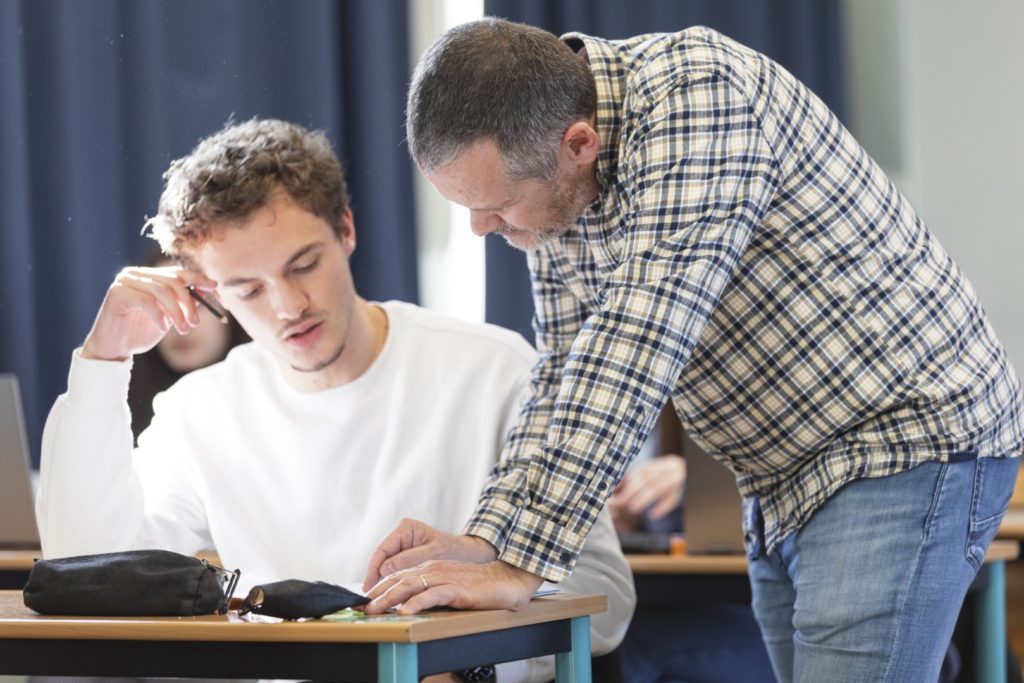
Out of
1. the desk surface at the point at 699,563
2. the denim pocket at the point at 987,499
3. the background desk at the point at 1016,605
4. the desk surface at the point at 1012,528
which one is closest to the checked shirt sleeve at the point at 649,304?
the denim pocket at the point at 987,499

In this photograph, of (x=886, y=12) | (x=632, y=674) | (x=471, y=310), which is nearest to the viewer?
(x=632, y=674)

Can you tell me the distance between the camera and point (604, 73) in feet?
4.57

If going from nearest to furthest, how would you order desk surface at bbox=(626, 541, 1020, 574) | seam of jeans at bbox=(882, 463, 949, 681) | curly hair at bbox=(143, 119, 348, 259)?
seam of jeans at bbox=(882, 463, 949, 681) → curly hair at bbox=(143, 119, 348, 259) → desk surface at bbox=(626, 541, 1020, 574)

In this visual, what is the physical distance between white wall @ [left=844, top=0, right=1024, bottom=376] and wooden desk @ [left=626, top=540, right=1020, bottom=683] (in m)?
1.60

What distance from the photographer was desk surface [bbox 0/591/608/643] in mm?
1067

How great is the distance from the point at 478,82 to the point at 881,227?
45 cm

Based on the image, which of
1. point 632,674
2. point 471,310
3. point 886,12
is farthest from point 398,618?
point 886,12

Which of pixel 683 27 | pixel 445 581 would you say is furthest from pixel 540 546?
pixel 683 27

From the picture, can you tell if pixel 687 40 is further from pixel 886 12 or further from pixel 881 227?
pixel 886 12

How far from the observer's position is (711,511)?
2.27 meters

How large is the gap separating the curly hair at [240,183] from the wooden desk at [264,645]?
0.78 m

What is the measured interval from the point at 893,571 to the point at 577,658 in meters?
0.34

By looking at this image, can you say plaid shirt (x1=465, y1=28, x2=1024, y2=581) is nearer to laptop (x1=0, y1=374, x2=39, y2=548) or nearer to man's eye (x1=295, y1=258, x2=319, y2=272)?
man's eye (x1=295, y1=258, x2=319, y2=272)

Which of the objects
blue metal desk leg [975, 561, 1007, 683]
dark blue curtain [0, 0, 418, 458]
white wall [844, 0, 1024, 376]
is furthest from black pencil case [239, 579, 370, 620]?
white wall [844, 0, 1024, 376]
